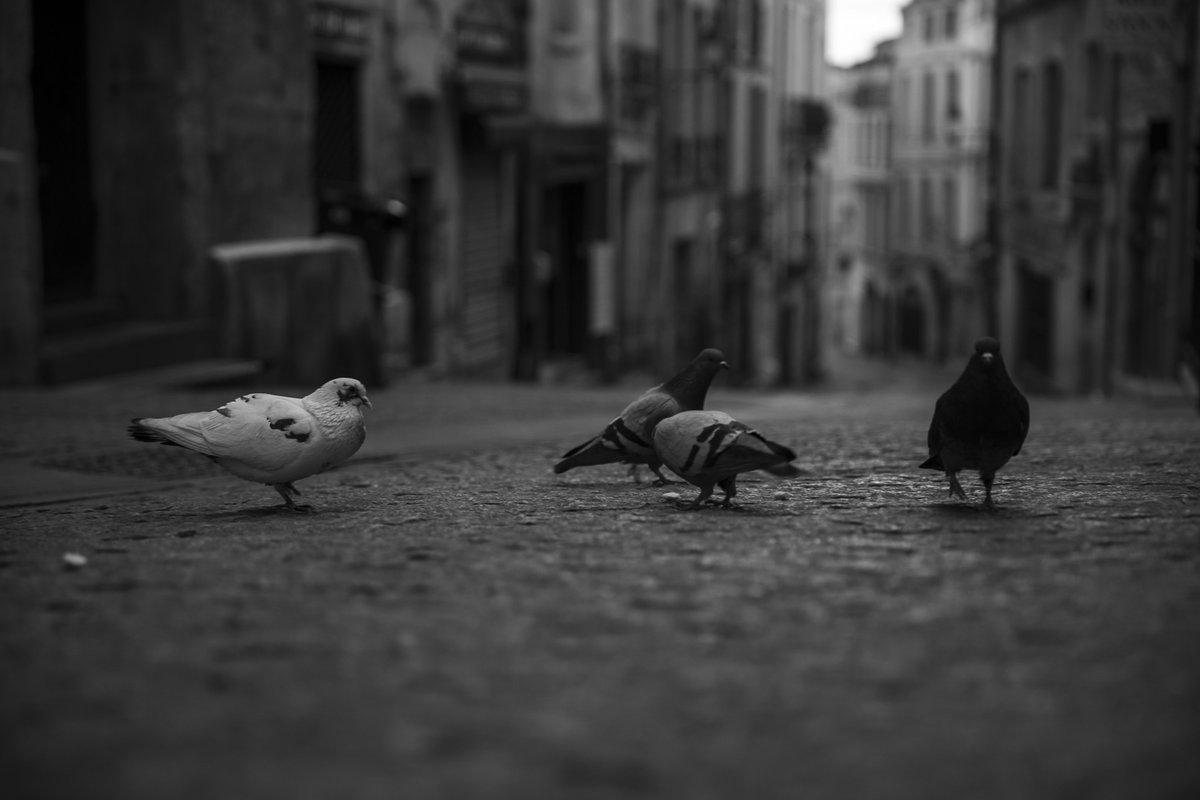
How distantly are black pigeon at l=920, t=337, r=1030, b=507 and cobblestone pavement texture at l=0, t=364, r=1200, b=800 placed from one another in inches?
10.2

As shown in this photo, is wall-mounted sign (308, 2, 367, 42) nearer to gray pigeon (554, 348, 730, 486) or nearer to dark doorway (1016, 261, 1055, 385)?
gray pigeon (554, 348, 730, 486)

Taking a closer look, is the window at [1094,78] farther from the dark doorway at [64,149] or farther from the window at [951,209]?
the window at [951,209]

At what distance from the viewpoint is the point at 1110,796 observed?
3375 mm

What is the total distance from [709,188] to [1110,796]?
103 ft

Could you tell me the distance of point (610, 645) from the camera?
4.58 meters

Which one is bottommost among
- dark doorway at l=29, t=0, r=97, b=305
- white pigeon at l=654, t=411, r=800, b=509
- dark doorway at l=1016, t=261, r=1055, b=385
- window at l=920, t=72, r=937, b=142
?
dark doorway at l=1016, t=261, r=1055, b=385

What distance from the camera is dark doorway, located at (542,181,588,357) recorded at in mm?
25578

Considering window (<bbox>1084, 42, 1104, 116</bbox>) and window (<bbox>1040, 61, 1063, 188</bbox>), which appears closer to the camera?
window (<bbox>1084, 42, 1104, 116</bbox>)

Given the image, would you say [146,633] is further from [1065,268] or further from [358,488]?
[1065,268]

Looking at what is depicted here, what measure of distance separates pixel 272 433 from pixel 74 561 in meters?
1.16

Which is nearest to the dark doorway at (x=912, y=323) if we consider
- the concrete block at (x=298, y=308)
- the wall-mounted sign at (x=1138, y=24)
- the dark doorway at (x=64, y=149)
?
the wall-mounted sign at (x=1138, y=24)

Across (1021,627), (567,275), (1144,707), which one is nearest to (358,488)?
(1021,627)

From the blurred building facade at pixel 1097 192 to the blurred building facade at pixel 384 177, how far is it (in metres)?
5.72

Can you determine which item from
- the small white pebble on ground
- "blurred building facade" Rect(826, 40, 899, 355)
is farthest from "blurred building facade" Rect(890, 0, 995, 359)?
the small white pebble on ground
